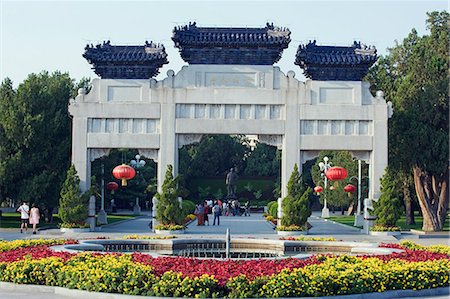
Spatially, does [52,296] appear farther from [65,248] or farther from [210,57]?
[210,57]

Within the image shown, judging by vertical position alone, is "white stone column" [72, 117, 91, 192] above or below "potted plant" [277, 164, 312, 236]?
above

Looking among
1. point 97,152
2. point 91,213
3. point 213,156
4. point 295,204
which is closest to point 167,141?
point 97,152

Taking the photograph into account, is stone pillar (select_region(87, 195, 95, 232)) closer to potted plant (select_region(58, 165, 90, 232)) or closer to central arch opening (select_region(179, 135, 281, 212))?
potted plant (select_region(58, 165, 90, 232))

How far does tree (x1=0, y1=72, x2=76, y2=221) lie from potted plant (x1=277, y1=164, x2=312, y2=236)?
10770mm

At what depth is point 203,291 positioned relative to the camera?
12367 mm

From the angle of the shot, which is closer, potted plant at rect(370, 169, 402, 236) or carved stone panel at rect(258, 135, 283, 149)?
potted plant at rect(370, 169, 402, 236)

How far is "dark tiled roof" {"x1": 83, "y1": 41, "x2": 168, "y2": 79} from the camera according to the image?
3038cm

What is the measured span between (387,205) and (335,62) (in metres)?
6.07

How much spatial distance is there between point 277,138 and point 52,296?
18.1 meters

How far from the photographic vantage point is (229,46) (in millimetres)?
30125

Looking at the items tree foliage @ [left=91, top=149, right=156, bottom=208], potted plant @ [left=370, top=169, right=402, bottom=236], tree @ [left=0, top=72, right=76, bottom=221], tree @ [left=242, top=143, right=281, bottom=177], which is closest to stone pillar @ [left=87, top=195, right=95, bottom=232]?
tree @ [left=0, top=72, right=76, bottom=221]

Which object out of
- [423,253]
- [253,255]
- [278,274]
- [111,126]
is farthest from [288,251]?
[111,126]

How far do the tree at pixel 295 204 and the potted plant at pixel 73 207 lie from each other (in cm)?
764

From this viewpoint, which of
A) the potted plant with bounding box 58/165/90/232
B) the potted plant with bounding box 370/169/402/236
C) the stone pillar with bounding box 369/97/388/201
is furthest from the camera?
the stone pillar with bounding box 369/97/388/201
